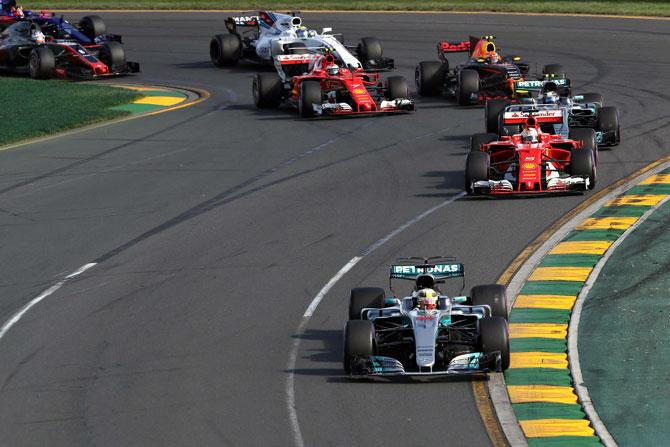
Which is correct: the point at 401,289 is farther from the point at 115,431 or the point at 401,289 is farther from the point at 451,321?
the point at 115,431

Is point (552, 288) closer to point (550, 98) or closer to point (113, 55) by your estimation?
point (550, 98)

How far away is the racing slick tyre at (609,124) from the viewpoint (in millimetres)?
30766

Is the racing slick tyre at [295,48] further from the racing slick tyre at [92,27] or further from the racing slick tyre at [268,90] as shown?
the racing slick tyre at [92,27]

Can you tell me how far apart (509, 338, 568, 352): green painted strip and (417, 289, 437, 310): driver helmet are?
1.37m

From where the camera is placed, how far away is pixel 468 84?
1438 inches

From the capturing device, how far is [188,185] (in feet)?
95.7

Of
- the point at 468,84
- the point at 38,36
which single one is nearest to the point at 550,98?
the point at 468,84

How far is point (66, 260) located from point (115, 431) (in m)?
8.48

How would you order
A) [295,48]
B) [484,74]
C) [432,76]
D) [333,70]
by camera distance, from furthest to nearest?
[295,48] → [432,76] → [484,74] → [333,70]

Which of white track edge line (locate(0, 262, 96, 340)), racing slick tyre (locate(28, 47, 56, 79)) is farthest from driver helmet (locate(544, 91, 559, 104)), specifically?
racing slick tyre (locate(28, 47, 56, 79))

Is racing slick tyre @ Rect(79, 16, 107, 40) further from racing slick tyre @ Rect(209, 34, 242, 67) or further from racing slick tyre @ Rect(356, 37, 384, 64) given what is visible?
racing slick tyre @ Rect(356, 37, 384, 64)

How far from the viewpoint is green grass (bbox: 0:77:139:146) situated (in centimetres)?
3659

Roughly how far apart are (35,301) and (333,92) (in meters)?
16.8

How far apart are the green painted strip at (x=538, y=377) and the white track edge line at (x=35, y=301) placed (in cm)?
742
